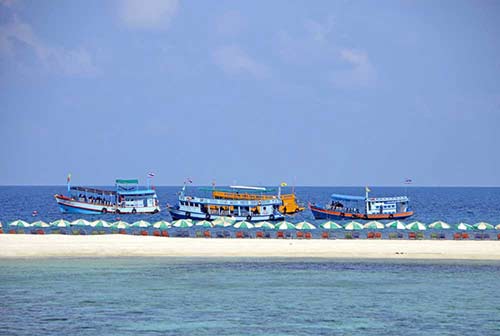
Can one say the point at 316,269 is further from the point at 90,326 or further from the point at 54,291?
the point at 90,326

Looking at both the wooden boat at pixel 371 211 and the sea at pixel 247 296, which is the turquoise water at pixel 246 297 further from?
the wooden boat at pixel 371 211

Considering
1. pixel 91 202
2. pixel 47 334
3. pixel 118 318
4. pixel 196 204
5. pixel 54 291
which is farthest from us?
pixel 91 202

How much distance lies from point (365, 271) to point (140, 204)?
85547mm

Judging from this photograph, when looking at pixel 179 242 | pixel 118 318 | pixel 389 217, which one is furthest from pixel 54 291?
pixel 389 217

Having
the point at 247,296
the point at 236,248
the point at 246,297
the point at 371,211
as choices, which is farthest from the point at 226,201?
the point at 246,297

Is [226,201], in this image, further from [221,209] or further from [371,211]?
[371,211]

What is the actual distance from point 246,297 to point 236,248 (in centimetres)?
2315

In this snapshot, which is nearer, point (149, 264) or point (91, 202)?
point (149, 264)

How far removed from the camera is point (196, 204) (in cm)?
11869

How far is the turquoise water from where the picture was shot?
38094 millimetres

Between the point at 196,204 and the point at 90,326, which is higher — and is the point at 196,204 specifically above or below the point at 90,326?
above

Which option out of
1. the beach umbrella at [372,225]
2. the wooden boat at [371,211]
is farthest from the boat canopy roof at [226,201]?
the beach umbrella at [372,225]

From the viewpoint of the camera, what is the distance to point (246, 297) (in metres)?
45.9

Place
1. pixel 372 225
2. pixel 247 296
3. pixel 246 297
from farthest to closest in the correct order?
1. pixel 372 225
2. pixel 247 296
3. pixel 246 297
